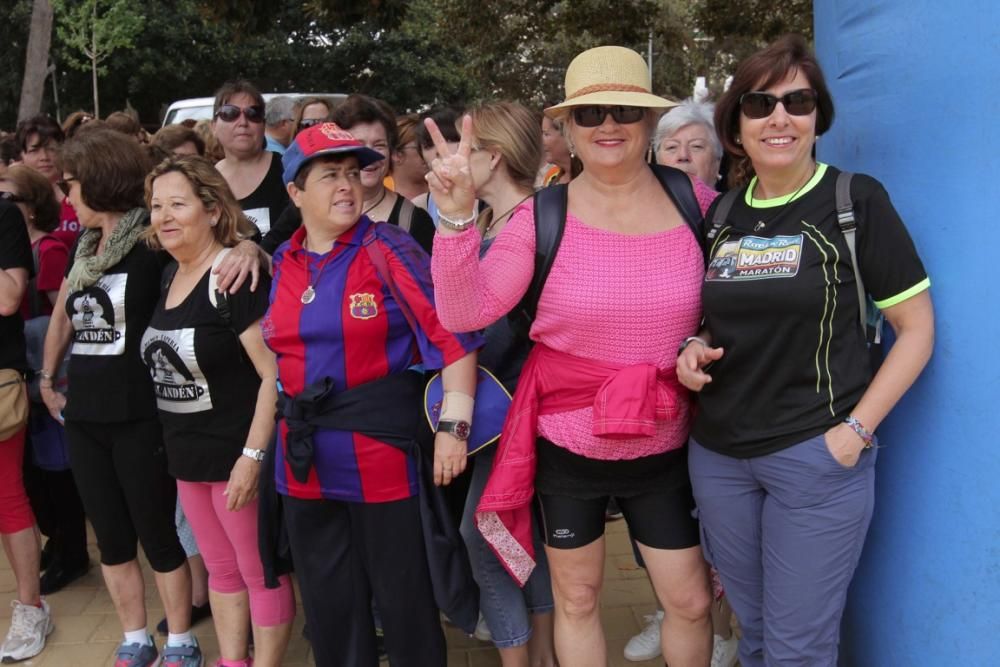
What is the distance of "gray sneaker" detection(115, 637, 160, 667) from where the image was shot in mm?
3555

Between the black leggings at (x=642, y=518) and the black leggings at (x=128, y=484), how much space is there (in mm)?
1496

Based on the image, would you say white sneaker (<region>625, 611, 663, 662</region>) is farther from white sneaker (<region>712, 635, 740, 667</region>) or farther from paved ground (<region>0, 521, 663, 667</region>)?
white sneaker (<region>712, 635, 740, 667</region>)

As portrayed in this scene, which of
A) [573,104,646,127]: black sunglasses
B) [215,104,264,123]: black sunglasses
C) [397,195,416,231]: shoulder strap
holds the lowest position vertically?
[397,195,416,231]: shoulder strap

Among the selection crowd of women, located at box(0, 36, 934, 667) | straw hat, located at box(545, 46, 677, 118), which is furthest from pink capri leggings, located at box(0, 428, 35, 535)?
straw hat, located at box(545, 46, 677, 118)

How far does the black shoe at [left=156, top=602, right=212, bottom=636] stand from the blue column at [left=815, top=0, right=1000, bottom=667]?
273 cm

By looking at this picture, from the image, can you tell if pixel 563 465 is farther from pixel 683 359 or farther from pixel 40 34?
pixel 40 34

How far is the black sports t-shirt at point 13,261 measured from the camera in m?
3.55

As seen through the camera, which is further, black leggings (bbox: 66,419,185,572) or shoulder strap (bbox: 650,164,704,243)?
black leggings (bbox: 66,419,185,572)

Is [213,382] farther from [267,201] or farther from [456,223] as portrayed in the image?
[267,201]

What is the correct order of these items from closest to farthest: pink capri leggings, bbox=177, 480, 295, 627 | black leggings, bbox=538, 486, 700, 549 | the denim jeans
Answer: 1. black leggings, bbox=538, 486, 700, 549
2. the denim jeans
3. pink capri leggings, bbox=177, 480, 295, 627

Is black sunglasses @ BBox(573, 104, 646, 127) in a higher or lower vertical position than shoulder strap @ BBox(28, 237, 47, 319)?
higher

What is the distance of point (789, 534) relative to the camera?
2281 millimetres

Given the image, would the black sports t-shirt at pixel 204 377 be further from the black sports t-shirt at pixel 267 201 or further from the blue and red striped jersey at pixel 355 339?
the black sports t-shirt at pixel 267 201

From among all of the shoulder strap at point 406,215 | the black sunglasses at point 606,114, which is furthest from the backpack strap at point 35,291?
the black sunglasses at point 606,114
